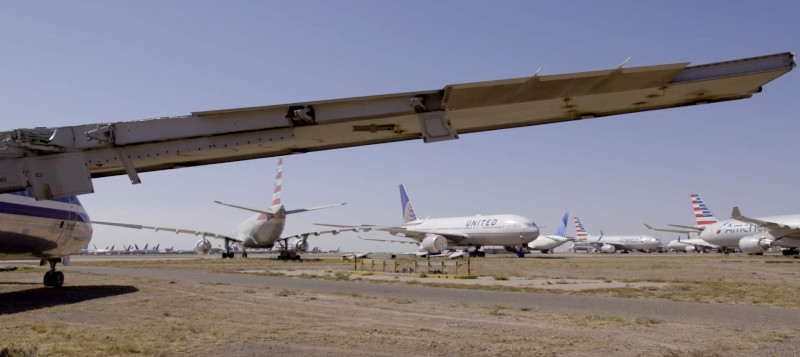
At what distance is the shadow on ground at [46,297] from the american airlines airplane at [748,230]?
39.3 m

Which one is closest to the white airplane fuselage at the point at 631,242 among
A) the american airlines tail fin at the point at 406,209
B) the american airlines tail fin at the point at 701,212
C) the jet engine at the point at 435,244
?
the american airlines tail fin at the point at 701,212

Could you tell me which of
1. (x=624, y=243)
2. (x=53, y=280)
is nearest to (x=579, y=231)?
(x=624, y=243)

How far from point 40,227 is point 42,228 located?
0.55ft

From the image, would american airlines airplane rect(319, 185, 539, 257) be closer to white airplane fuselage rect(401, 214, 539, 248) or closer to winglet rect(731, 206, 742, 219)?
white airplane fuselage rect(401, 214, 539, 248)

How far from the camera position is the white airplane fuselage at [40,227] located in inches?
533

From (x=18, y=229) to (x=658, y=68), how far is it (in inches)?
572

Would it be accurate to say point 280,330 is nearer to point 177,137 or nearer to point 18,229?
point 177,137

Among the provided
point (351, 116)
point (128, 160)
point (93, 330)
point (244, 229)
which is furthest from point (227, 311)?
point (244, 229)

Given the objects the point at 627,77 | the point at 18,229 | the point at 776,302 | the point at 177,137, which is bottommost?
the point at 776,302

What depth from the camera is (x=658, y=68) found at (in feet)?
20.4

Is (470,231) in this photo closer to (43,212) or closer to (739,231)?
(739,231)

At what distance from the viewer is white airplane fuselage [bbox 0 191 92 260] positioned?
13.5 metres

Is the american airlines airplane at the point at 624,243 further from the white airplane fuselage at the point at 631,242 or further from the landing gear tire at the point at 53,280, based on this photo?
the landing gear tire at the point at 53,280

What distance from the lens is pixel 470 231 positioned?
5750cm
